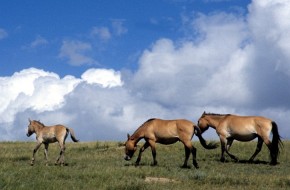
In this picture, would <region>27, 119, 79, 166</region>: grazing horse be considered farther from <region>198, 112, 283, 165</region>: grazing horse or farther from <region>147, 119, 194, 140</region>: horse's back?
<region>198, 112, 283, 165</region>: grazing horse

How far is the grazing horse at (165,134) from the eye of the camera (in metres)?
17.7

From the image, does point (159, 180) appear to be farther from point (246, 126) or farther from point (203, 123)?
point (203, 123)

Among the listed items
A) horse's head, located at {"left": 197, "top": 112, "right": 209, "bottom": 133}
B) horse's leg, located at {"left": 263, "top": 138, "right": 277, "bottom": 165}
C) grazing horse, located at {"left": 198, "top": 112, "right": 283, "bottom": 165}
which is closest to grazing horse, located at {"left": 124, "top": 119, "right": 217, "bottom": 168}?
grazing horse, located at {"left": 198, "top": 112, "right": 283, "bottom": 165}

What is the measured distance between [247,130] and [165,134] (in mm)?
4353

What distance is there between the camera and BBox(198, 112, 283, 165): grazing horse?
773 inches

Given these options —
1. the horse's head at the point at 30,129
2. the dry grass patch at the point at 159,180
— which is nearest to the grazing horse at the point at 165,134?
the dry grass patch at the point at 159,180

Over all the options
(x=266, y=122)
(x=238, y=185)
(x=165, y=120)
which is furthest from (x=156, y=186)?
(x=266, y=122)

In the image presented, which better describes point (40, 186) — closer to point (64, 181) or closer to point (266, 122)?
point (64, 181)

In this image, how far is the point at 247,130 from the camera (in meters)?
20.2

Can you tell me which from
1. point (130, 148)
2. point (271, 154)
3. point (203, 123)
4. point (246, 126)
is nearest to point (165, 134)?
point (130, 148)

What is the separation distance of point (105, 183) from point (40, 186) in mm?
1935

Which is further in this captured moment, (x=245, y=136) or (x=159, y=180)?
(x=245, y=136)

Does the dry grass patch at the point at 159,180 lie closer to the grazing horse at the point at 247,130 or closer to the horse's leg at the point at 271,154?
the grazing horse at the point at 247,130

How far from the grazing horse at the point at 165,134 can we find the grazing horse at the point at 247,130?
2.83 meters
